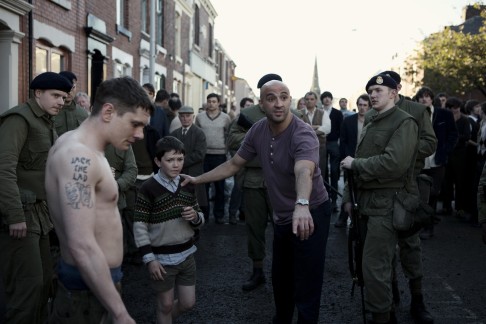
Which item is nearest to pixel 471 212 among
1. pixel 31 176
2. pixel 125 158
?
pixel 125 158

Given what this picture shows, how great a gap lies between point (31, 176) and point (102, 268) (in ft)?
6.74

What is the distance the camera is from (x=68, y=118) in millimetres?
5848

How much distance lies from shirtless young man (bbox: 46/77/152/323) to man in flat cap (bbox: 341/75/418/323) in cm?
251

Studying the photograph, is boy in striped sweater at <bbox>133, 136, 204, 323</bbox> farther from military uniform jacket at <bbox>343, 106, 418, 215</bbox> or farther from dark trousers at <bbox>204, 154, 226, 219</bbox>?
dark trousers at <bbox>204, 154, 226, 219</bbox>

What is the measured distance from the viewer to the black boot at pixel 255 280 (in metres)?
6.25

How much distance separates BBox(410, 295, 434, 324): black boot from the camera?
5.18 meters

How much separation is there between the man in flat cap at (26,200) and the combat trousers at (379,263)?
2531mm

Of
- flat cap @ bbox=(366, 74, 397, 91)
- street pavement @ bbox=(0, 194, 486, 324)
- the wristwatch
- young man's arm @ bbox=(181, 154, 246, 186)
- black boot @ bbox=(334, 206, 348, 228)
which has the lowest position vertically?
street pavement @ bbox=(0, 194, 486, 324)

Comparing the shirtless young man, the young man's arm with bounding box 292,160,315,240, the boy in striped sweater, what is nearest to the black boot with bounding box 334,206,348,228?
the boy in striped sweater

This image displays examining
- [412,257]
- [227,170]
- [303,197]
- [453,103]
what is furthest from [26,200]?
[453,103]

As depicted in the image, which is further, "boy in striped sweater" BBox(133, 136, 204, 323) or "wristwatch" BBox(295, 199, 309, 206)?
"boy in striped sweater" BBox(133, 136, 204, 323)

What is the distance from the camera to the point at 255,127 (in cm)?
480

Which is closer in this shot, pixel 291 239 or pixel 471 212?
pixel 291 239

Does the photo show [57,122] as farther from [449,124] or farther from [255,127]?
[449,124]
